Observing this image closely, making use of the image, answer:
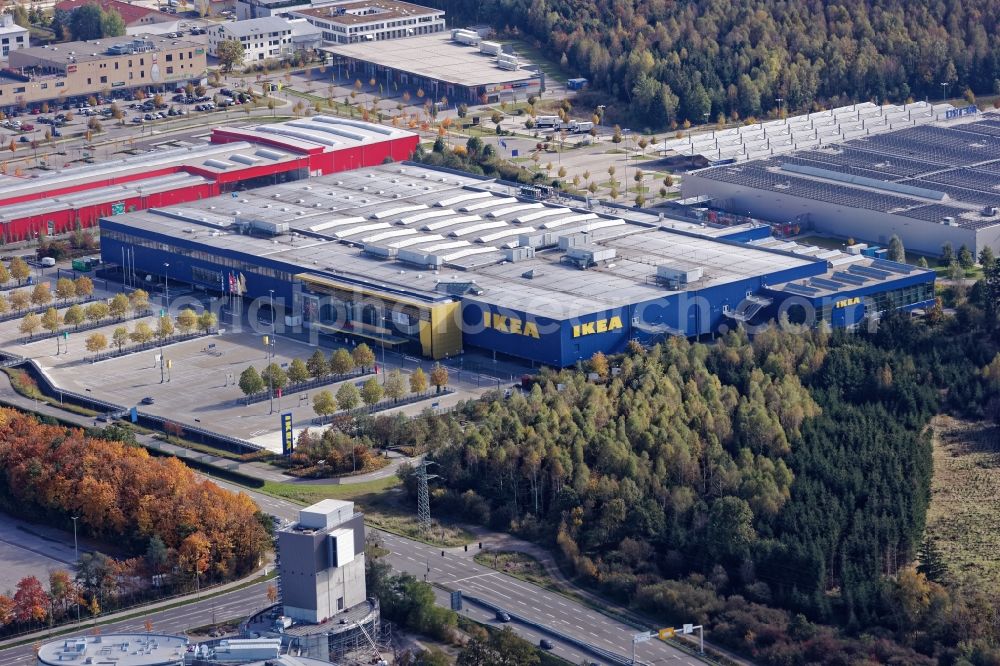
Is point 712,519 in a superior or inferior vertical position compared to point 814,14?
inferior

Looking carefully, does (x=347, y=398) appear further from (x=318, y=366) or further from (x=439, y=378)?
(x=439, y=378)

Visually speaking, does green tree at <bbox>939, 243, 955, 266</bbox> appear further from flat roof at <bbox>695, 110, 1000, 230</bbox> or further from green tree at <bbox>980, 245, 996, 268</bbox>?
flat roof at <bbox>695, 110, 1000, 230</bbox>

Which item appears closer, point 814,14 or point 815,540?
point 815,540

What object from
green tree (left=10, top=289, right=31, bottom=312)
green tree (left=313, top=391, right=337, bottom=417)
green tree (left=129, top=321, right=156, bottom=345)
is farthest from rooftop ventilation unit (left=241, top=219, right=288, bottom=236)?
green tree (left=313, top=391, right=337, bottom=417)

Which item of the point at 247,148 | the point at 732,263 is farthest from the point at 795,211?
the point at 247,148

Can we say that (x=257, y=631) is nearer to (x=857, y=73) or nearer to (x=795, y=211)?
(x=795, y=211)

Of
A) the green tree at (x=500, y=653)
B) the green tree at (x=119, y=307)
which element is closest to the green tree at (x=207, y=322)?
the green tree at (x=119, y=307)
